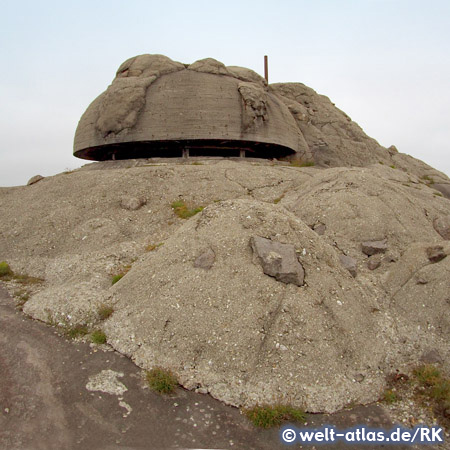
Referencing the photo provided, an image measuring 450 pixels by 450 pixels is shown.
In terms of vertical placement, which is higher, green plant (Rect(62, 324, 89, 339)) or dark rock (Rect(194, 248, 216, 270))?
dark rock (Rect(194, 248, 216, 270))

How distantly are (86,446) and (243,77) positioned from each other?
16250 millimetres

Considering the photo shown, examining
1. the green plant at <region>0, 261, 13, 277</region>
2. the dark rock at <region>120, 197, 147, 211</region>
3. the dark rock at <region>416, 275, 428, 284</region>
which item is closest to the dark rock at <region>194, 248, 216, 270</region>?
the dark rock at <region>416, 275, 428, 284</region>

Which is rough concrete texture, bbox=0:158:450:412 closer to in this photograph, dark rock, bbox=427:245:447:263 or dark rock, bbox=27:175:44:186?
dark rock, bbox=427:245:447:263

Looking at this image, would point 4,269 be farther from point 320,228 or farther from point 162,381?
point 320,228

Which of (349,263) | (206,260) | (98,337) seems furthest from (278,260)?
(98,337)

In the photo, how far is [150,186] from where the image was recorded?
500 inches

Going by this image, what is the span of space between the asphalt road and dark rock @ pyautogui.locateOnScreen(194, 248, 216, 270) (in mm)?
2052

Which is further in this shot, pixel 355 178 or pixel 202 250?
pixel 355 178

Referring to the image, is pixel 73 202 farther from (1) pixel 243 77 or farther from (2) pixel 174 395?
(1) pixel 243 77

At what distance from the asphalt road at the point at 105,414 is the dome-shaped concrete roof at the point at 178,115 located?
10.8 meters

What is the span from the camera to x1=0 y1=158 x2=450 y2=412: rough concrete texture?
227 inches

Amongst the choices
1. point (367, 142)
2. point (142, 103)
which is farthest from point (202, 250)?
point (367, 142)

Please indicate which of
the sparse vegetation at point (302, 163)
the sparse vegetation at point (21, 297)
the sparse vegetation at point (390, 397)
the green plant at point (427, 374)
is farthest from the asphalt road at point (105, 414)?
the sparse vegetation at point (302, 163)

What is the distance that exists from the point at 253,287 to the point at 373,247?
367 cm
